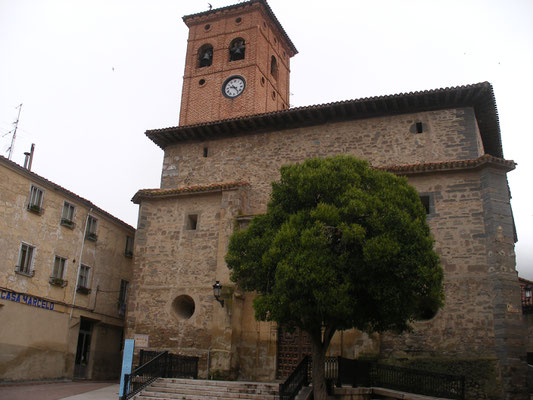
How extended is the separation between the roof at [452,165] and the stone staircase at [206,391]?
8.02 metres

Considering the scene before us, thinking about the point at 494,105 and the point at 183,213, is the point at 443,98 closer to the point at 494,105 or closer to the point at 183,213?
the point at 494,105

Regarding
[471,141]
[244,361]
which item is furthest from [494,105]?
[244,361]

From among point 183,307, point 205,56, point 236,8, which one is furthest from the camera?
point 236,8

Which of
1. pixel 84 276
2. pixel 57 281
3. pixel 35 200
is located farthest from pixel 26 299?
pixel 35 200

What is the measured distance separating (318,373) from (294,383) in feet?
2.38

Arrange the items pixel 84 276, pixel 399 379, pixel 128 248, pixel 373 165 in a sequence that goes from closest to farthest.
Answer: pixel 399 379
pixel 373 165
pixel 84 276
pixel 128 248

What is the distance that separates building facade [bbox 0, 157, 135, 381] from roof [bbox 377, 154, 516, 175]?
43.2 feet

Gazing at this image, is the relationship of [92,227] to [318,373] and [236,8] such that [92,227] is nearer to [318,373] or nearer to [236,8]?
[236,8]

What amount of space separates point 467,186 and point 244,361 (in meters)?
9.28

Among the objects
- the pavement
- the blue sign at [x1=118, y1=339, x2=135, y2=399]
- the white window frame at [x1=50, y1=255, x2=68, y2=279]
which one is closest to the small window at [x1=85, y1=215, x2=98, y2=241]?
the white window frame at [x1=50, y1=255, x2=68, y2=279]

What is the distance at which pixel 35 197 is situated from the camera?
67.7ft

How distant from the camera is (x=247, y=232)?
13898 mm

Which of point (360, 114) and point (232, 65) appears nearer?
point (360, 114)

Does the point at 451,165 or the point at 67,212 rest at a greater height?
the point at 451,165
